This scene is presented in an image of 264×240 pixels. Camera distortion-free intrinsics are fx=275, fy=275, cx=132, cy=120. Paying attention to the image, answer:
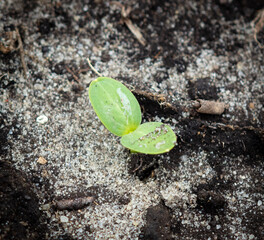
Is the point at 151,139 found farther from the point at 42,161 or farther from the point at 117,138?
the point at 42,161

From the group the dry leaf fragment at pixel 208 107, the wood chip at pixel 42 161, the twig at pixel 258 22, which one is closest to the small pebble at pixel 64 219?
the wood chip at pixel 42 161

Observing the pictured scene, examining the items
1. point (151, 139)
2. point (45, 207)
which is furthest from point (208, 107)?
point (45, 207)

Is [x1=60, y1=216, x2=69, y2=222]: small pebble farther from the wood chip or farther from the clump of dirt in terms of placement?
the wood chip

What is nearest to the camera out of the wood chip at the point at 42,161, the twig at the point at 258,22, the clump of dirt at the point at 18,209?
the clump of dirt at the point at 18,209

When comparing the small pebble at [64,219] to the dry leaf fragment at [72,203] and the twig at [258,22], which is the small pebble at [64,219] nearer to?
the dry leaf fragment at [72,203]

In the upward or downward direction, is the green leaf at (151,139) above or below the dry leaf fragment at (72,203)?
above

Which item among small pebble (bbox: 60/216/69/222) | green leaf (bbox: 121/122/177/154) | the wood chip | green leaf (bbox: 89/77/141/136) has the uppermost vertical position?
green leaf (bbox: 89/77/141/136)

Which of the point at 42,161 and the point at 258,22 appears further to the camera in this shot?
the point at 258,22

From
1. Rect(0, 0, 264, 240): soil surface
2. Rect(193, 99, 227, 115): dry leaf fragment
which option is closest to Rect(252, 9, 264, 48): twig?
Rect(0, 0, 264, 240): soil surface
